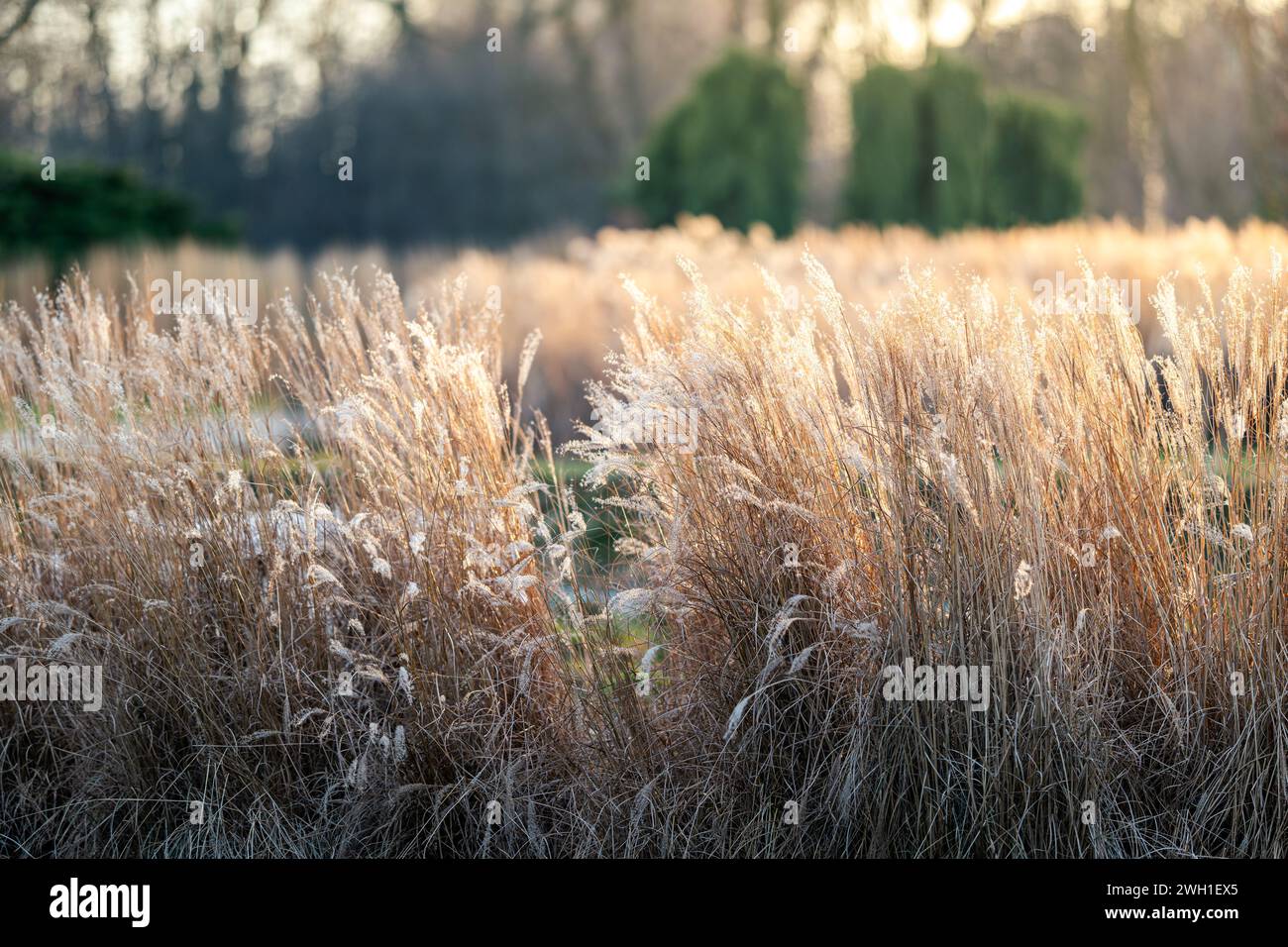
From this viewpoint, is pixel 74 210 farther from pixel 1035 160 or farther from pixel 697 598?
pixel 697 598

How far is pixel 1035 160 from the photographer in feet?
60.3

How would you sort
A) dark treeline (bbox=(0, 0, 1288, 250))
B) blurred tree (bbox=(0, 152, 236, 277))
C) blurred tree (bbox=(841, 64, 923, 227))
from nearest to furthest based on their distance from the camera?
blurred tree (bbox=(0, 152, 236, 277)) < blurred tree (bbox=(841, 64, 923, 227)) < dark treeline (bbox=(0, 0, 1288, 250))

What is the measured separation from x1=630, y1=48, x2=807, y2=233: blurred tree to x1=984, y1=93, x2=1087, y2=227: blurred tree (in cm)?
295

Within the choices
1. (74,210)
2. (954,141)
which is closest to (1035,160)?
(954,141)

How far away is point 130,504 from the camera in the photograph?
3.30 m

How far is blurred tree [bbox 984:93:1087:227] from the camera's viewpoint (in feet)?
59.8

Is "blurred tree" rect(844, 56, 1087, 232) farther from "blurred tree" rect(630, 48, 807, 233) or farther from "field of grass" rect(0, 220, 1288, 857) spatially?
"field of grass" rect(0, 220, 1288, 857)

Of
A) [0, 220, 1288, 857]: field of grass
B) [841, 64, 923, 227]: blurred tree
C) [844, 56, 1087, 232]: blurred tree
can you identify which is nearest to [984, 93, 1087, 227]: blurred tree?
[844, 56, 1087, 232]: blurred tree

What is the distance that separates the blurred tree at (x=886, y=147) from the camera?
688 inches

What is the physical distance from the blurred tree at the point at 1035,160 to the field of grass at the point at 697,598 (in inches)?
629

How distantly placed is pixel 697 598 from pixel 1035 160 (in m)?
17.1

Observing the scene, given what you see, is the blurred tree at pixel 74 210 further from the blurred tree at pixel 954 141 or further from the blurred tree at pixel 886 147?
the blurred tree at pixel 954 141
